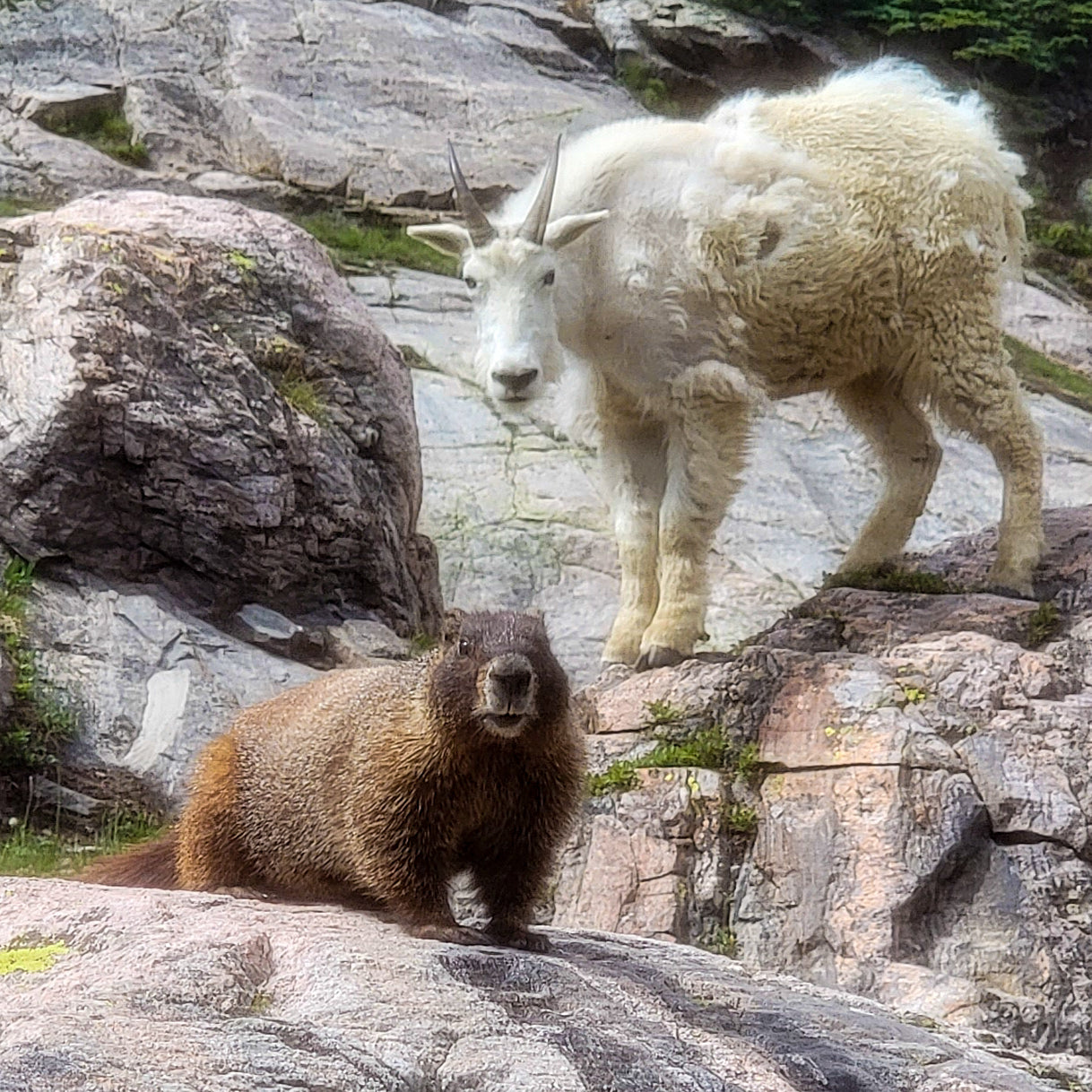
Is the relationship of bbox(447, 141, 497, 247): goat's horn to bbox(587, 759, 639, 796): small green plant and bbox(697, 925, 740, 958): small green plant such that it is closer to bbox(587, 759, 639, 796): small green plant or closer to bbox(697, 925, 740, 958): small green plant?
bbox(587, 759, 639, 796): small green plant

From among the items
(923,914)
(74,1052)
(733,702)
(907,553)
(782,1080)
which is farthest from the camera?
(907,553)

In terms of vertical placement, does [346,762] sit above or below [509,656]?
below

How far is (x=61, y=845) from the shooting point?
6562 mm

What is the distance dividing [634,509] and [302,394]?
1.84 meters

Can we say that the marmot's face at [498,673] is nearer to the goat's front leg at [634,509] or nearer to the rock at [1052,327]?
the goat's front leg at [634,509]

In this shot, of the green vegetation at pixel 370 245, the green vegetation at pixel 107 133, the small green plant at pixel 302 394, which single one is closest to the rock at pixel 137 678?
the small green plant at pixel 302 394

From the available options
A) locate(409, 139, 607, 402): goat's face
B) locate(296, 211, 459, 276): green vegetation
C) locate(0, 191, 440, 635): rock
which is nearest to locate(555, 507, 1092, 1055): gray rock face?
locate(409, 139, 607, 402): goat's face

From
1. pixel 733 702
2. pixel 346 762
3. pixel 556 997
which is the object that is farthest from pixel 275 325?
pixel 556 997

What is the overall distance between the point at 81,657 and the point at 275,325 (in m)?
2.07

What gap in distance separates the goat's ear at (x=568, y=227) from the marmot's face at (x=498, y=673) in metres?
3.12

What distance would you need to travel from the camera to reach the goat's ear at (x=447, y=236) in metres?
7.43

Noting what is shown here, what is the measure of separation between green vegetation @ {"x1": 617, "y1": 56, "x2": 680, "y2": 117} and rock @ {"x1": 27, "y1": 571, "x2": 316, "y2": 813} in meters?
8.34

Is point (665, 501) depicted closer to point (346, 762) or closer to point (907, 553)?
point (907, 553)

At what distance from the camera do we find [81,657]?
724 cm
